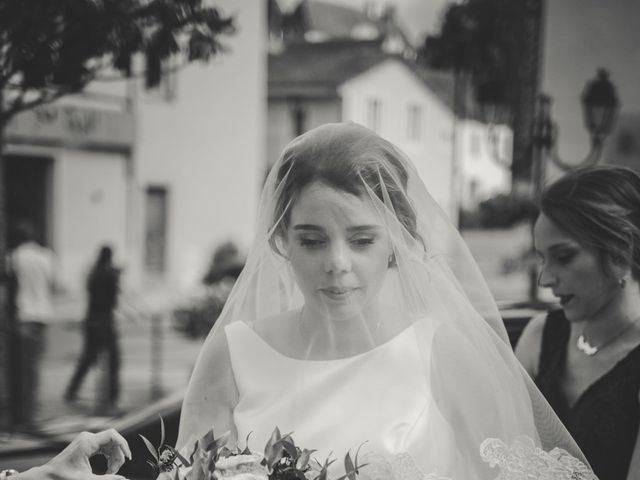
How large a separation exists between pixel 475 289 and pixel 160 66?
7.70ft

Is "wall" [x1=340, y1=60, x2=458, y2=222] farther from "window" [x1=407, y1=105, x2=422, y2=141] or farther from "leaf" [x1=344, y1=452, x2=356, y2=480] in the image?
"leaf" [x1=344, y1=452, x2=356, y2=480]

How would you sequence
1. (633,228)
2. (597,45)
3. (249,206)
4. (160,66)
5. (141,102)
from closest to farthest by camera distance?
1. (633,228)
2. (160,66)
3. (597,45)
4. (141,102)
5. (249,206)

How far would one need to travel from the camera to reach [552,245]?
8.16 feet

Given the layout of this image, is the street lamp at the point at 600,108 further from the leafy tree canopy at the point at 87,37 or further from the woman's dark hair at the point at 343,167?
the woman's dark hair at the point at 343,167

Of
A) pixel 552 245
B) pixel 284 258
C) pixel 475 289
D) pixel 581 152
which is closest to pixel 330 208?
pixel 284 258

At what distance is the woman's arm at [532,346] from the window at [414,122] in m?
37.9

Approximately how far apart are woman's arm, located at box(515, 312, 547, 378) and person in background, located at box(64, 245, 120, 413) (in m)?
6.23

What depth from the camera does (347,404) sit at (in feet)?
6.65

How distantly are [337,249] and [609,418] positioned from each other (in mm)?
905

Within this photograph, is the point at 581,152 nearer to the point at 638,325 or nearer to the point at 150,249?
the point at 638,325

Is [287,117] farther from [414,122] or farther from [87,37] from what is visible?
[87,37]

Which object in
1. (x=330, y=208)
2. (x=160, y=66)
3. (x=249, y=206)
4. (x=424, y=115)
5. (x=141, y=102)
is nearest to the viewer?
(x=330, y=208)

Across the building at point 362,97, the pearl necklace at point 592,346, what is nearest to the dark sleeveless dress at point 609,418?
the pearl necklace at point 592,346

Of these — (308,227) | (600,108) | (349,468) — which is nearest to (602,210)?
(308,227)
